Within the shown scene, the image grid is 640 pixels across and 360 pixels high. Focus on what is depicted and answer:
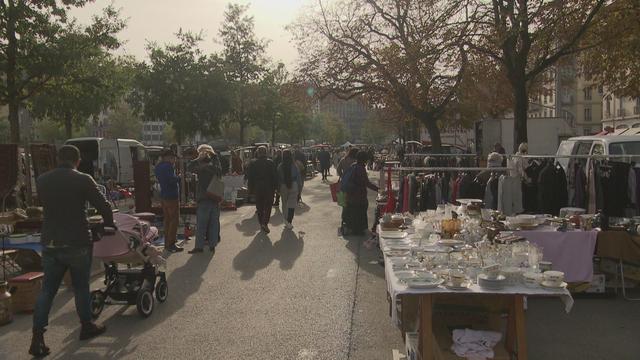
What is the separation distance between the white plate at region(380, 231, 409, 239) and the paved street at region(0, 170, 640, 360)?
897mm

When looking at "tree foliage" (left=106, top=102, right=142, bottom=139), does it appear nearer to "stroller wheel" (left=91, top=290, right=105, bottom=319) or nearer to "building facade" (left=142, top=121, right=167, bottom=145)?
"building facade" (left=142, top=121, right=167, bottom=145)

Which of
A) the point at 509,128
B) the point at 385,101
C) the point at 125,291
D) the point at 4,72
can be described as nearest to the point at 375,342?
the point at 125,291

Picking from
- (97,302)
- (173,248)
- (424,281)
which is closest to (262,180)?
(173,248)

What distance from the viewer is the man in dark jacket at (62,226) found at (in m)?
5.50

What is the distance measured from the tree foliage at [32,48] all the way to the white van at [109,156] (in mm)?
3389

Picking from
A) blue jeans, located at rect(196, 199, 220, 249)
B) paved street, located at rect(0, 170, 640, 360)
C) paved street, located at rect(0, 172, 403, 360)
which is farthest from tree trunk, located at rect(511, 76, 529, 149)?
blue jeans, located at rect(196, 199, 220, 249)

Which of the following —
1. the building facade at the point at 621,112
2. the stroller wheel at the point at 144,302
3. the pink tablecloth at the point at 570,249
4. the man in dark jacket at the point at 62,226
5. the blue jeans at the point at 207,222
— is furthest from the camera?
the building facade at the point at 621,112

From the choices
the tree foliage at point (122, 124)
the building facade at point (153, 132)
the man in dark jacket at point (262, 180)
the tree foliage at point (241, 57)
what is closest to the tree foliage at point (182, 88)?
the tree foliage at point (241, 57)

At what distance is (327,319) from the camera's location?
6.57 metres

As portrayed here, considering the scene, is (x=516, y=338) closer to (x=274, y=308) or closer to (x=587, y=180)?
(x=274, y=308)

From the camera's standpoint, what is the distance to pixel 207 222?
1079 cm

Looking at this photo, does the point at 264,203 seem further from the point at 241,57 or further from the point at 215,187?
the point at 241,57

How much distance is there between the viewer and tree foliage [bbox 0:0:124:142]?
1816 cm

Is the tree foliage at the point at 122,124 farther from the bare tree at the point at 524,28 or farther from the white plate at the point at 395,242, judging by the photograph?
the white plate at the point at 395,242
